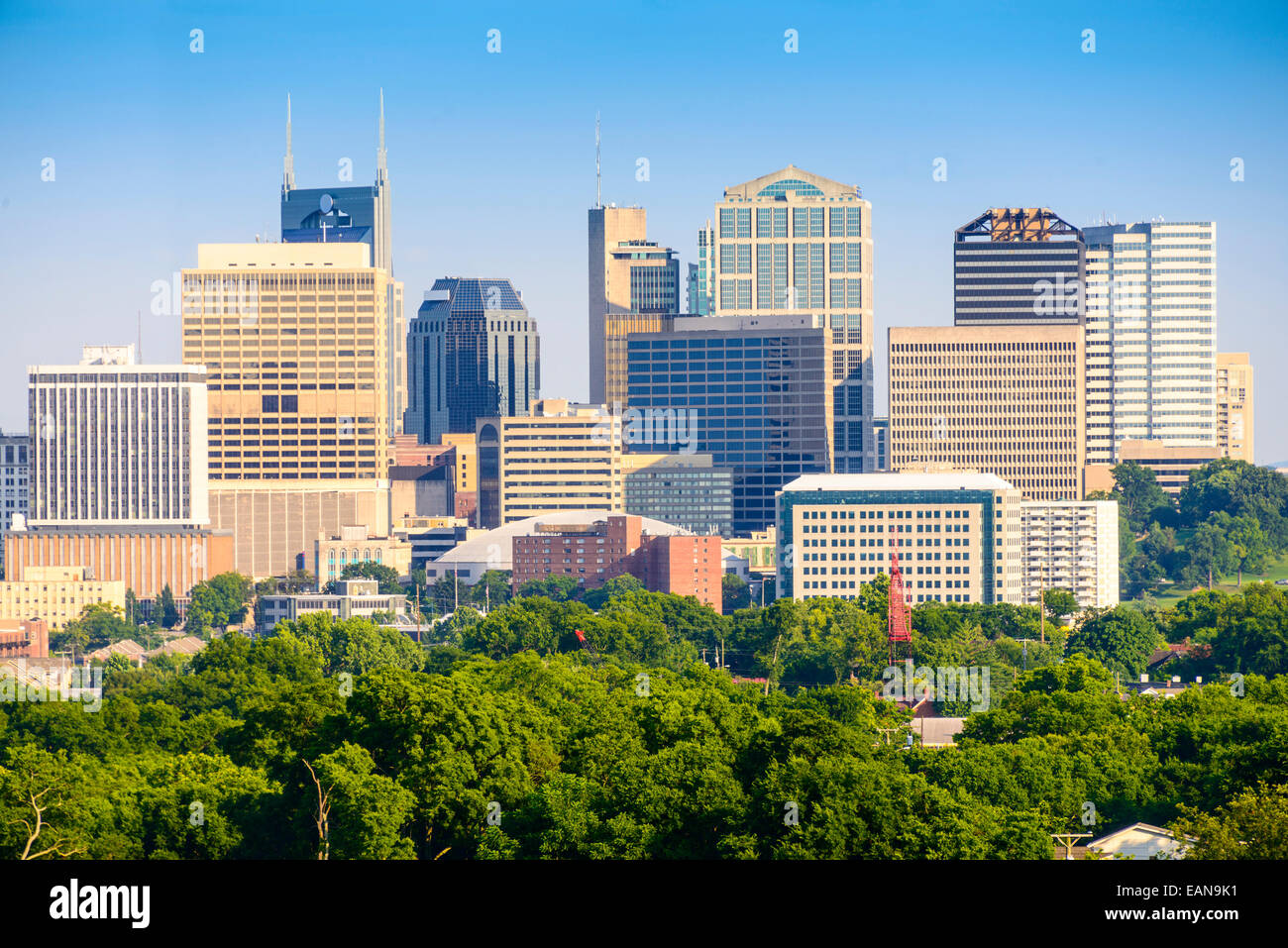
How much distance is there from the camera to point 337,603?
16925 centimetres

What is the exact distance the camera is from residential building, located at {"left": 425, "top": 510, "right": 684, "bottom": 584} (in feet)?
620

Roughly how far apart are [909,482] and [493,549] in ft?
169

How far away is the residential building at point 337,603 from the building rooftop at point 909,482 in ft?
117

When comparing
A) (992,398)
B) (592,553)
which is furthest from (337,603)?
(992,398)

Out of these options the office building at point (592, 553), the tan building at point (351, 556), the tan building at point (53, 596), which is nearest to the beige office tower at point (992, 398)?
the office building at point (592, 553)

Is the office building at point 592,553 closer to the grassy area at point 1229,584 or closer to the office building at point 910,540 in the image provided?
the office building at point 910,540

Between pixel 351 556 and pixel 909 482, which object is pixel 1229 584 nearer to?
pixel 909 482

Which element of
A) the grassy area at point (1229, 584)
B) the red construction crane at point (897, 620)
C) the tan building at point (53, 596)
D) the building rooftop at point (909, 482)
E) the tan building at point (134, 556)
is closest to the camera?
the red construction crane at point (897, 620)

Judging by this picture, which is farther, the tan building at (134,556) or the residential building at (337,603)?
the tan building at (134,556)

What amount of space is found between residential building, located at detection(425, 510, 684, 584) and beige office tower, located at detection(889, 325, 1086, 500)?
24.8 meters

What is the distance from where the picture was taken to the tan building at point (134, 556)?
19200 centimetres
